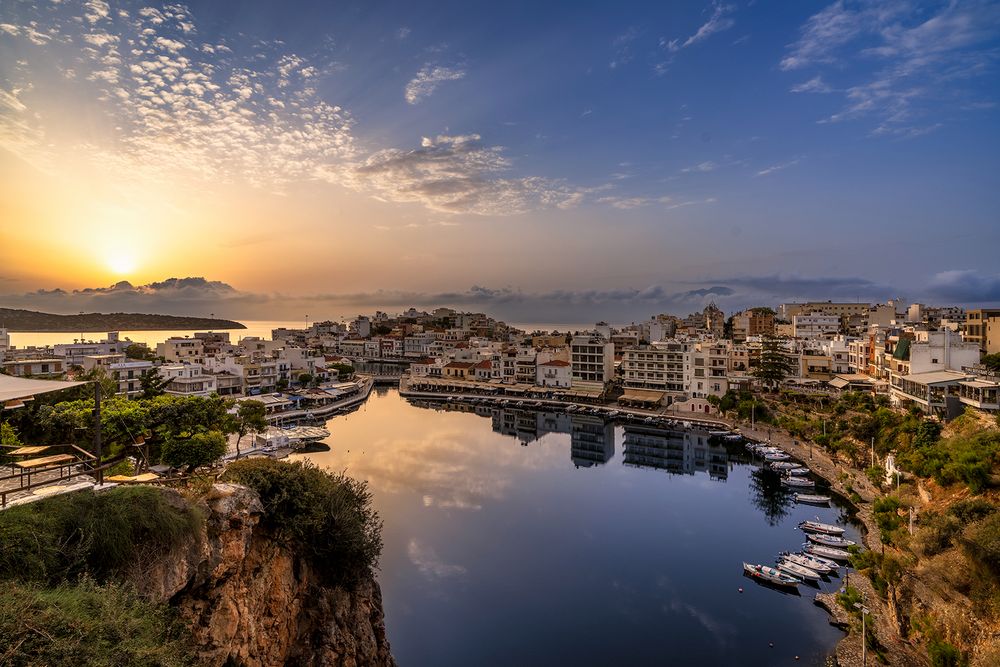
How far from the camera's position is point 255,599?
6.93 meters

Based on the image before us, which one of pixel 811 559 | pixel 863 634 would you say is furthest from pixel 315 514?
pixel 811 559

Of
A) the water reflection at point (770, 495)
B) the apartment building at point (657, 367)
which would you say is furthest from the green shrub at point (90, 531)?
the apartment building at point (657, 367)

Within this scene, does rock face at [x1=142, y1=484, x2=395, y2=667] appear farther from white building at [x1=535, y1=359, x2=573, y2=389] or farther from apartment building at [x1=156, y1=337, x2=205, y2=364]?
apartment building at [x1=156, y1=337, x2=205, y2=364]

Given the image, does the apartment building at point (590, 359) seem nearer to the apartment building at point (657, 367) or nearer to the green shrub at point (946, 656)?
the apartment building at point (657, 367)

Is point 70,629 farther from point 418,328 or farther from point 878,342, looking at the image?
point 418,328

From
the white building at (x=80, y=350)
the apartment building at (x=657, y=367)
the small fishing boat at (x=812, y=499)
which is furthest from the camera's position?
the apartment building at (x=657, y=367)

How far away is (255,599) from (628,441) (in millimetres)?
24266

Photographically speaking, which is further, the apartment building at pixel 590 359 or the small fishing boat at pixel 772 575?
the apartment building at pixel 590 359

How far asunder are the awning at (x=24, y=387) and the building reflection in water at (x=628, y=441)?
21.1m

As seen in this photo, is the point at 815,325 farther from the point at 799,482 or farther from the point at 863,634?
the point at 863,634

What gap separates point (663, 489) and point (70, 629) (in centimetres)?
2032

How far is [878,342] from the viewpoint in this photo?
31281 millimetres

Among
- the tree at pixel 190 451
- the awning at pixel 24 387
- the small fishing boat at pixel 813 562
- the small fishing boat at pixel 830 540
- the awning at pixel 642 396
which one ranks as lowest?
the small fishing boat at pixel 813 562

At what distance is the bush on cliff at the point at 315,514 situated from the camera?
25.7ft
